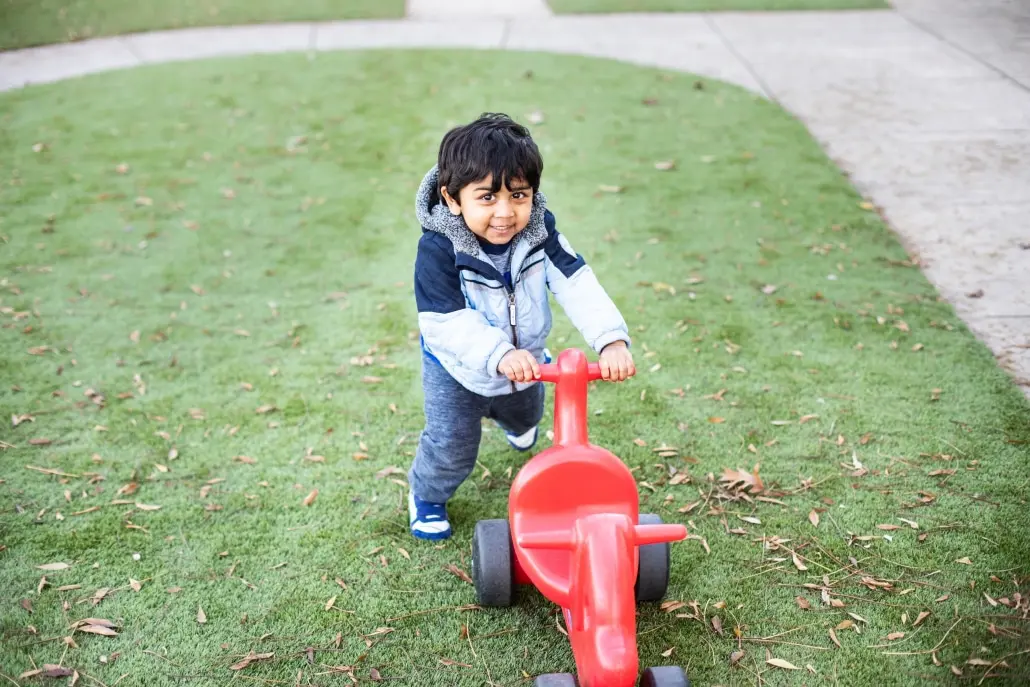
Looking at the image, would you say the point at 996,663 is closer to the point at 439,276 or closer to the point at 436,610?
the point at 436,610

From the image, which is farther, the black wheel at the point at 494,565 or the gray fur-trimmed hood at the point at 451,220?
the black wheel at the point at 494,565

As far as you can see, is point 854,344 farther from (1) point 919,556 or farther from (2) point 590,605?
(2) point 590,605

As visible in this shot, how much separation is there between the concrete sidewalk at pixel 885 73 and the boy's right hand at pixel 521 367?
270cm

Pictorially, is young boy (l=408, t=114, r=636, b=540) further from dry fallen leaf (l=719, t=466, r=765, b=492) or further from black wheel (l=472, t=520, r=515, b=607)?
dry fallen leaf (l=719, t=466, r=765, b=492)

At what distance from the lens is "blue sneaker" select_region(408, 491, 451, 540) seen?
10.6ft

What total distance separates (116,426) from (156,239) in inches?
79.6

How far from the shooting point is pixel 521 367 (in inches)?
97.7

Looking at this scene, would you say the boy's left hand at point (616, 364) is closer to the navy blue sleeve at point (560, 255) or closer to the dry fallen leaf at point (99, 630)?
the navy blue sleeve at point (560, 255)

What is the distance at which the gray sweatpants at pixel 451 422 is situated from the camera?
9.70 feet

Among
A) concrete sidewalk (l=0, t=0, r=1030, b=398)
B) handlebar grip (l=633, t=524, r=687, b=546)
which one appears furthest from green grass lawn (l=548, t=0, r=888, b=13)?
handlebar grip (l=633, t=524, r=687, b=546)

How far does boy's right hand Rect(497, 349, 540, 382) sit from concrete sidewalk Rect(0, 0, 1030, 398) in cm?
270

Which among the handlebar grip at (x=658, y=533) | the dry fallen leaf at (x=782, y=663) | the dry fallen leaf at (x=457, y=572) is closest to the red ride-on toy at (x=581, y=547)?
the handlebar grip at (x=658, y=533)

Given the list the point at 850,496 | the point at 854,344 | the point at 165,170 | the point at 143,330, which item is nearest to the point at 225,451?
the point at 143,330

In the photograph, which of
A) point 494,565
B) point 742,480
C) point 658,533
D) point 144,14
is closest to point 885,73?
point 742,480
